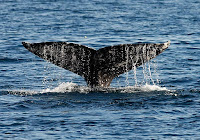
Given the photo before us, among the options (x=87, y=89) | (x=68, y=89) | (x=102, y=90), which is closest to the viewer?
(x=102, y=90)

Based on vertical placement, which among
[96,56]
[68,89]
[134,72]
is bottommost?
[68,89]

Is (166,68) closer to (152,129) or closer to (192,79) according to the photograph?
(192,79)

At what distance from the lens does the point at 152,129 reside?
10570 mm

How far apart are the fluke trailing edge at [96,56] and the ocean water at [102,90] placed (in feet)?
1.76

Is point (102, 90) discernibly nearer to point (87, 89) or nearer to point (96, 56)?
point (87, 89)

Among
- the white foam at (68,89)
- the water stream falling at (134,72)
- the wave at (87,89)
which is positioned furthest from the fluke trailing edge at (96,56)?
the white foam at (68,89)

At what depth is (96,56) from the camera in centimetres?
1230

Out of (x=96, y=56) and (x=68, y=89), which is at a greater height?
(x=96, y=56)

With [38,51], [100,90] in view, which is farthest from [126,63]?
[38,51]

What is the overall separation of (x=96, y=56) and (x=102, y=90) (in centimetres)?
121

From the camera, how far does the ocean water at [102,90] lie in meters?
10.6

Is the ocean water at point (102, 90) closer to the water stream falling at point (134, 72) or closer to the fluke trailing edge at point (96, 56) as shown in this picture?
the water stream falling at point (134, 72)

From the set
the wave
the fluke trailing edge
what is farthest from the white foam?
the fluke trailing edge

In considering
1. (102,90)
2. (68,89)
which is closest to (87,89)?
(102,90)
